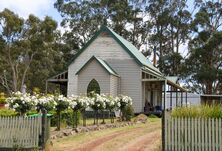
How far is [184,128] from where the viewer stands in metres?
13.1

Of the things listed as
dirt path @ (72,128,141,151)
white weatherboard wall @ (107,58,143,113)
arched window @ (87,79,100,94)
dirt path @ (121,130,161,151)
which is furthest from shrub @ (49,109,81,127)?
white weatherboard wall @ (107,58,143,113)

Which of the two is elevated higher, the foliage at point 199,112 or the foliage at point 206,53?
the foliage at point 206,53

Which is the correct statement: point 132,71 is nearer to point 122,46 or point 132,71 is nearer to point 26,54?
point 122,46

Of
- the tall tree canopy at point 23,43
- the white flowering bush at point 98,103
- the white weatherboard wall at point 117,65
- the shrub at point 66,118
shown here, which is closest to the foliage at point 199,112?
the shrub at point 66,118

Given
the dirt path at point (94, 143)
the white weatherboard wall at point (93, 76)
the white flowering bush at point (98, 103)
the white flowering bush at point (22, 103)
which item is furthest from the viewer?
the white weatherboard wall at point (93, 76)

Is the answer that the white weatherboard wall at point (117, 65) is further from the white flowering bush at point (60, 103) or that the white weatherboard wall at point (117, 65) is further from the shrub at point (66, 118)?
the white flowering bush at point (60, 103)

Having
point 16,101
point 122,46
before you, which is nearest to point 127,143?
point 16,101

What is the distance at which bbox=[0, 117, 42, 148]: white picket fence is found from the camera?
1430 centimetres

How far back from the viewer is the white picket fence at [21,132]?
14305 millimetres

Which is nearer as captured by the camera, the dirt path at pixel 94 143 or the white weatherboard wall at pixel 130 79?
the dirt path at pixel 94 143

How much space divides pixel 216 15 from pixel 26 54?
2937cm

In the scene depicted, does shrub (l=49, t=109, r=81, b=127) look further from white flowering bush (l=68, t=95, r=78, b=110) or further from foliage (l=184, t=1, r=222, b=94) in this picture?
foliage (l=184, t=1, r=222, b=94)

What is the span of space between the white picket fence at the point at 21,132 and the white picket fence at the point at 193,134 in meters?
4.15

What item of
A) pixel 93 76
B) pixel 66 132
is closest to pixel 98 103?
pixel 66 132
